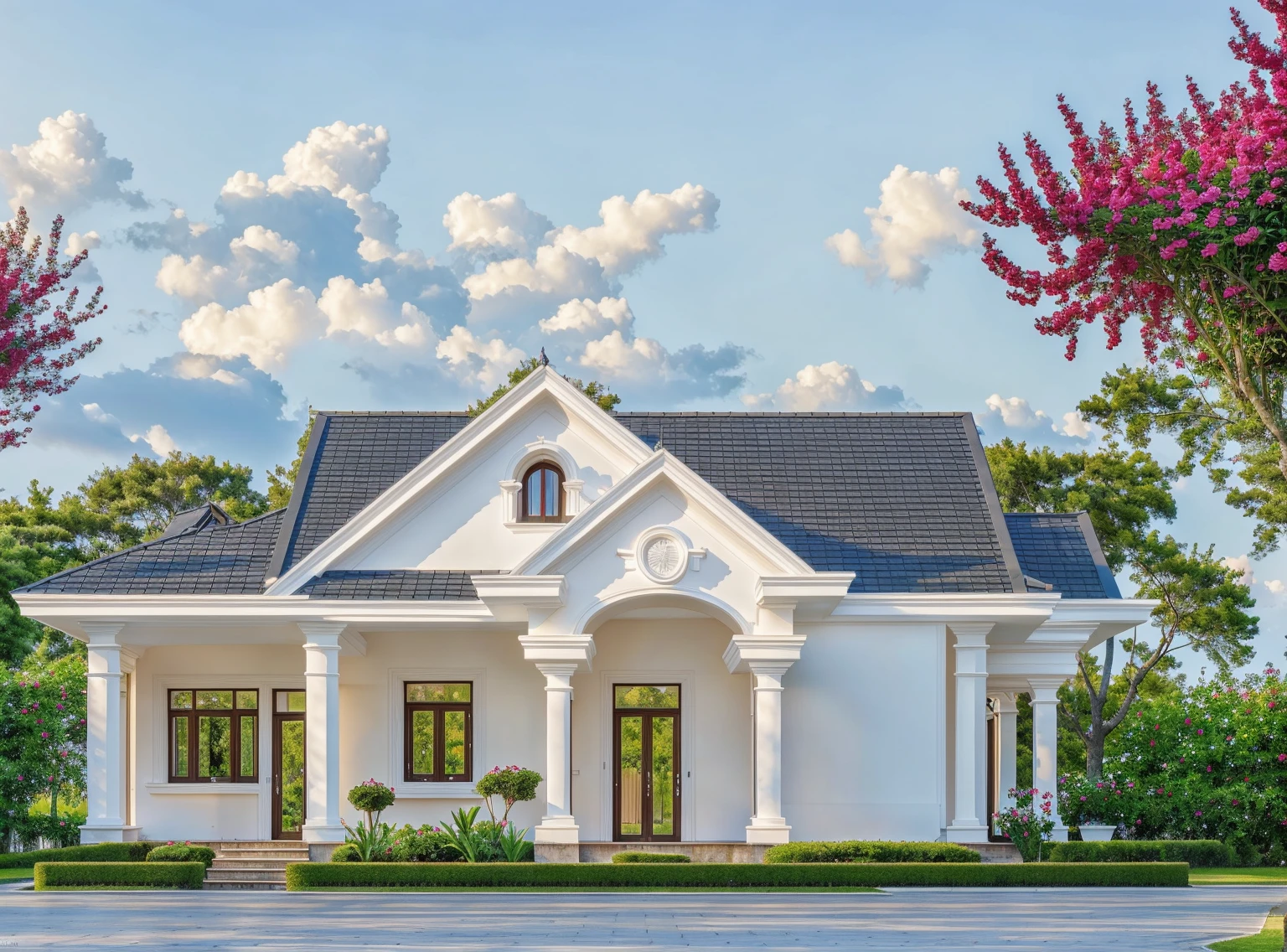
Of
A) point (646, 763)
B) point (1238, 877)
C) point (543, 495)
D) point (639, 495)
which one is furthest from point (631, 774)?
point (1238, 877)

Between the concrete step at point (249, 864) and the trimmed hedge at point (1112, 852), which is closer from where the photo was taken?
the trimmed hedge at point (1112, 852)

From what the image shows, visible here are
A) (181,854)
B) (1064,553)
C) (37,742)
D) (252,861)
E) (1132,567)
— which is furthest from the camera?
(1132,567)

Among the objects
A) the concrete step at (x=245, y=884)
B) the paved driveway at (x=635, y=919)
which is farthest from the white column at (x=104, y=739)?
the paved driveway at (x=635, y=919)

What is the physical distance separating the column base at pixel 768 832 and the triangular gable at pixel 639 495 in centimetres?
366

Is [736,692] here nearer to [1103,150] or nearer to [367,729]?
[367,729]

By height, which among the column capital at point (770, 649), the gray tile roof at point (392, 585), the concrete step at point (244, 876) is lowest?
the concrete step at point (244, 876)

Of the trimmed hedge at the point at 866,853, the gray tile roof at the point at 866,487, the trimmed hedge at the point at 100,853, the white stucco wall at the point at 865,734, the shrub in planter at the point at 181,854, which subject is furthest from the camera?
the gray tile roof at the point at 866,487

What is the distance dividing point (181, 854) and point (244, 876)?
982mm

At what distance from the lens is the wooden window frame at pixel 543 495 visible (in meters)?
24.1

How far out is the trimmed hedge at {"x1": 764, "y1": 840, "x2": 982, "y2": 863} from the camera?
20531mm

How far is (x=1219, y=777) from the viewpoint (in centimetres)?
2755

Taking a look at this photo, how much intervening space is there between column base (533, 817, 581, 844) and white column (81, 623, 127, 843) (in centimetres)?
658

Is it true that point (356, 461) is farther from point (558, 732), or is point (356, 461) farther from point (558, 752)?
point (558, 752)

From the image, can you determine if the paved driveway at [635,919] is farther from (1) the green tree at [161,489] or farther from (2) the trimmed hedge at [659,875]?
(1) the green tree at [161,489]
